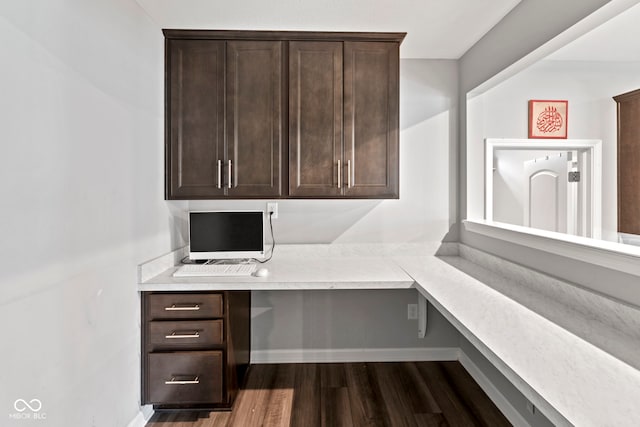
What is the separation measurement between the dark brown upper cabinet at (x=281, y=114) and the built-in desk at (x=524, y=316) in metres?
0.52

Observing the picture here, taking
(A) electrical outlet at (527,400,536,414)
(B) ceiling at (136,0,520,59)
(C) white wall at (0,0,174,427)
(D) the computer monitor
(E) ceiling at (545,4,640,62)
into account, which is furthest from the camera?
(D) the computer monitor

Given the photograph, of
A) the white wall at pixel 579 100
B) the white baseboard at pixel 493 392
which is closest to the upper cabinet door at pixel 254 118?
the white wall at pixel 579 100

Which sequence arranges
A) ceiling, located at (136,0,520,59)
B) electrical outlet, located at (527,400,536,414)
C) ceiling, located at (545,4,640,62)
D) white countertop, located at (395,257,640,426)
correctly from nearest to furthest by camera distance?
white countertop, located at (395,257,640,426), electrical outlet, located at (527,400,536,414), ceiling, located at (136,0,520,59), ceiling, located at (545,4,640,62)

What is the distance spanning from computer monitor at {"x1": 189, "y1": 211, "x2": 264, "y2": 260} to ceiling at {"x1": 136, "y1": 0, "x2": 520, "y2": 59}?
3.85 ft

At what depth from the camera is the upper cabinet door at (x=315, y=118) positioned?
7.57 ft

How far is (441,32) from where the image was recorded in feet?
7.48

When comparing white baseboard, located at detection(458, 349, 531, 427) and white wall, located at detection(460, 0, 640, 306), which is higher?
white wall, located at detection(460, 0, 640, 306)

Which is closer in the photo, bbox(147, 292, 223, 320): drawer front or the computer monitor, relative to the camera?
bbox(147, 292, 223, 320): drawer front

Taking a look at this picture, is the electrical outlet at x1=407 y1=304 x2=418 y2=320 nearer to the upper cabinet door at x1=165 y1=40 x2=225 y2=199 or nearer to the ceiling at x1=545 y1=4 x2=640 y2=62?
the upper cabinet door at x1=165 y1=40 x2=225 y2=199

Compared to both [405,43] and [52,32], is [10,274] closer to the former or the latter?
[52,32]

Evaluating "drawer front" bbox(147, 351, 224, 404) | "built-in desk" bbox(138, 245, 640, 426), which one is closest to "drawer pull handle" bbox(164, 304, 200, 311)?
"built-in desk" bbox(138, 245, 640, 426)

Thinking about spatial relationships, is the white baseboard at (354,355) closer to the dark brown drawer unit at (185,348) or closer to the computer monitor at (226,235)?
the dark brown drawer unit at (185,348)

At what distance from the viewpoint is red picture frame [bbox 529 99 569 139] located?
2.80m

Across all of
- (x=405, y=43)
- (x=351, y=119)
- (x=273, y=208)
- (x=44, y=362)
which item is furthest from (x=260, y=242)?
(x=405, y=43)
